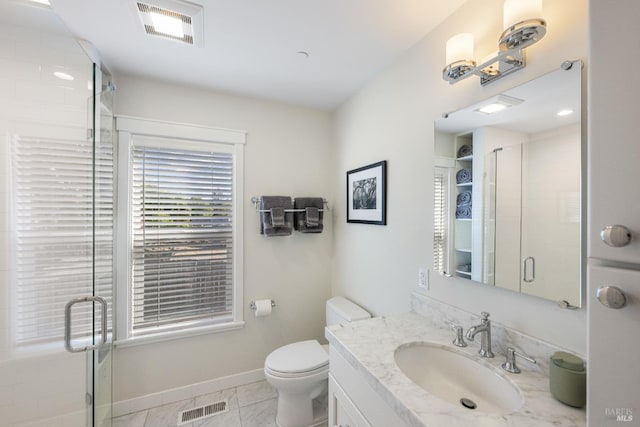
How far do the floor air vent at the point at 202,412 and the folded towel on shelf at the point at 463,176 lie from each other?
7.34ft

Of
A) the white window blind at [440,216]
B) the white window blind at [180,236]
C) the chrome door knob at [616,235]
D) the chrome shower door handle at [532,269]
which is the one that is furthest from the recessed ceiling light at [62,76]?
the chrome shower door handle at [532,269]

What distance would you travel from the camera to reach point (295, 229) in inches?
94.0

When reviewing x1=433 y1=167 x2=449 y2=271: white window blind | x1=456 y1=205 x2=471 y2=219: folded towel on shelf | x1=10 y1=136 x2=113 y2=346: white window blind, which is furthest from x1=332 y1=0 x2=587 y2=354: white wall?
x1=10 y1=136 x2=113 y2=346: white window blind

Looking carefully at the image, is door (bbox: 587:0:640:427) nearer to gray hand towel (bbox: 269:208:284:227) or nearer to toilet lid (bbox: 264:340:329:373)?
toilet lid (bbox: 264:340:329:373)

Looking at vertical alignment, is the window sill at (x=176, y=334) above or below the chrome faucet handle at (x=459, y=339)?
below

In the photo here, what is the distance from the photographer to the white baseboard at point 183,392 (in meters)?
1.93

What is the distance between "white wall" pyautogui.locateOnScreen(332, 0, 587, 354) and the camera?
97cm

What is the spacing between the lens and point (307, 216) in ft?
7.61

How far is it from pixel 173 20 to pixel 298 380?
87.4 inches

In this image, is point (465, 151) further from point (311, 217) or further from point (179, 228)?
point (179, 228)

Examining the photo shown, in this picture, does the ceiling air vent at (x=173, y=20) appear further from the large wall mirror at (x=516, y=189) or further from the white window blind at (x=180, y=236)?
the large wall mirror at (x=516, y=189)

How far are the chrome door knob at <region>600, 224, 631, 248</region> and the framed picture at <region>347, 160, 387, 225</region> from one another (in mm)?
1353

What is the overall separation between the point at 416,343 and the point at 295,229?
4.69 ft

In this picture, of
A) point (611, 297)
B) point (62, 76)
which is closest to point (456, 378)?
point (611, 297)
